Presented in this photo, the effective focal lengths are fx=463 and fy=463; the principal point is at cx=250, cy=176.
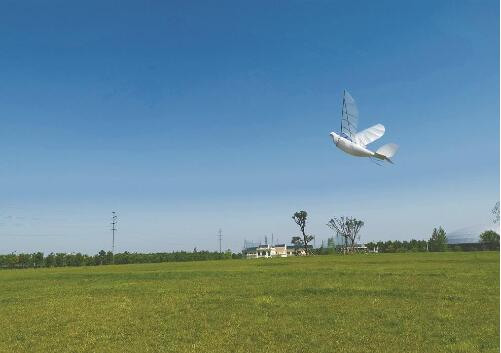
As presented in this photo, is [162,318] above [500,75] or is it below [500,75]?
below

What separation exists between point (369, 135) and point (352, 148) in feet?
3.15

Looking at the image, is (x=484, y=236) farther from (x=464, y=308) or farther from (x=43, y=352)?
(x=43, y=352)

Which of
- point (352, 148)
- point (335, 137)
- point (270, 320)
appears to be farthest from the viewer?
point (270, 320)

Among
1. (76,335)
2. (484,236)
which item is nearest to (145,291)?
(76,335)

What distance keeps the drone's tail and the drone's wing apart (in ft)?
1.65

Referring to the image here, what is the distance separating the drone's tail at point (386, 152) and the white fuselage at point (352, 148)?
15cm

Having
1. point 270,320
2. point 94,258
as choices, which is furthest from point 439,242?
point 270,320

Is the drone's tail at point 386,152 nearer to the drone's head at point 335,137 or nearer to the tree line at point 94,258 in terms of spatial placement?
the drone's head at point 335,137

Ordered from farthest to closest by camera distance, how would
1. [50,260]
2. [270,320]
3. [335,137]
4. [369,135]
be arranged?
1. [50,260]
2. [270,320]
3. [369,135]
4. [335,137]

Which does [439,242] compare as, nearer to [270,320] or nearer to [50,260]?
[50,260]

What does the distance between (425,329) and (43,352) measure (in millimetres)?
12103

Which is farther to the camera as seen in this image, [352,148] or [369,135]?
[369,135]

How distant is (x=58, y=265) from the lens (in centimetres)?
12988

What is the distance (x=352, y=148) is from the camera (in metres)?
9.01
